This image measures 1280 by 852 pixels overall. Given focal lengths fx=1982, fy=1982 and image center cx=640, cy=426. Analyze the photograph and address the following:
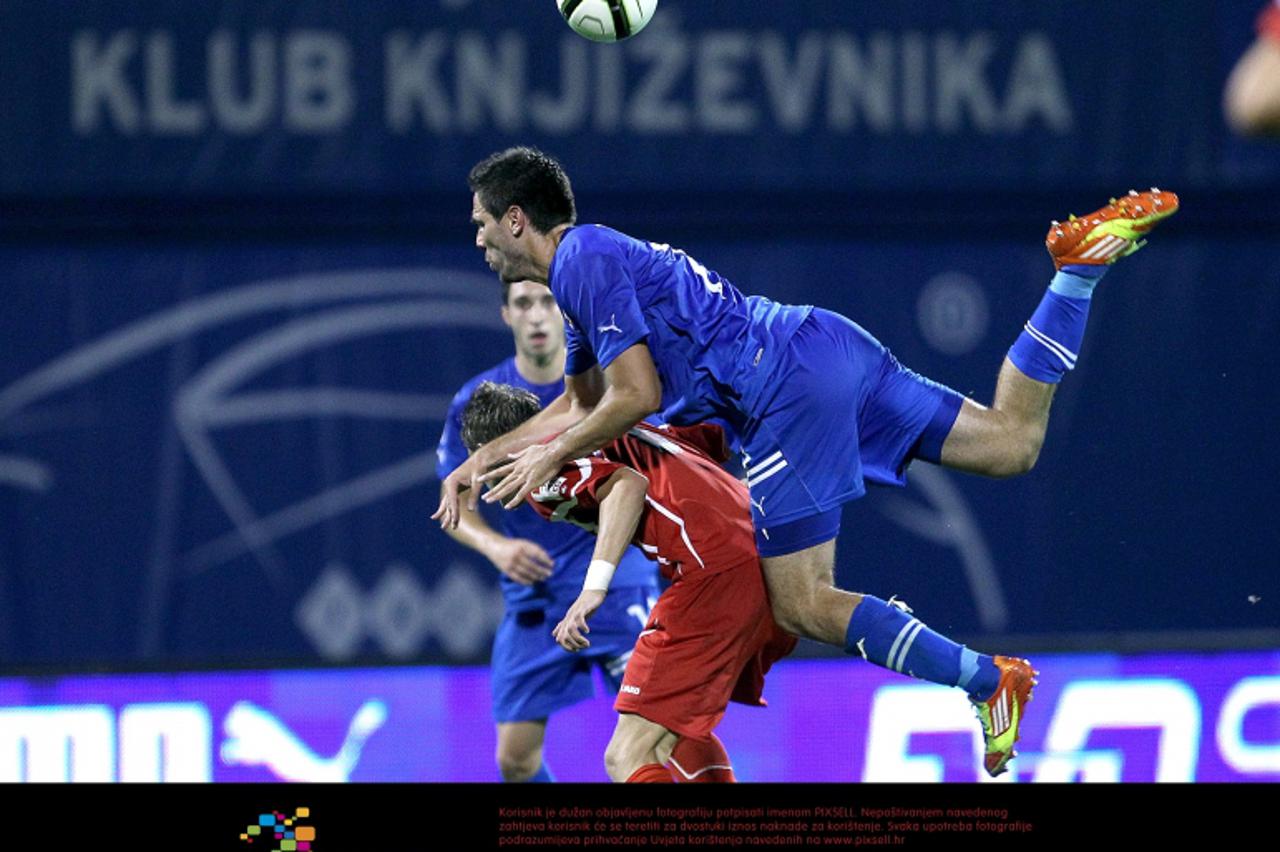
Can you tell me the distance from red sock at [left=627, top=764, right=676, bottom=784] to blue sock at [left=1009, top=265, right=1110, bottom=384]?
1.49 m

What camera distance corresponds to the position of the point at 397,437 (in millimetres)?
8867

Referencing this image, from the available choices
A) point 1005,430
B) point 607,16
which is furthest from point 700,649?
point 607,16

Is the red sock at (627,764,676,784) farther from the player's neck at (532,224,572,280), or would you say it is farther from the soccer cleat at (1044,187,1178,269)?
the soccer cleat at (1044,187,1178,269)

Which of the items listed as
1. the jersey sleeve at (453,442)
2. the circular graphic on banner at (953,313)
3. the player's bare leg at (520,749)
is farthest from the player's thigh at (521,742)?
the circular graphic on banner at (953,313)

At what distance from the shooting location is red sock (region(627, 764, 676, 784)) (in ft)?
17.0

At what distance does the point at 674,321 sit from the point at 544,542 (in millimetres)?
1916

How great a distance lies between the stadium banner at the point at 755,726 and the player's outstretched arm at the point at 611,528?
2.04m

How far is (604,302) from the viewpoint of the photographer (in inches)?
201

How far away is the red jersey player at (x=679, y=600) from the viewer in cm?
530

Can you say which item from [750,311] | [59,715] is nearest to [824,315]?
[750,311]

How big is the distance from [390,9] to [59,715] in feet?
11.6

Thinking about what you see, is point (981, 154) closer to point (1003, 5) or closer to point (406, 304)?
point (1003, 5)

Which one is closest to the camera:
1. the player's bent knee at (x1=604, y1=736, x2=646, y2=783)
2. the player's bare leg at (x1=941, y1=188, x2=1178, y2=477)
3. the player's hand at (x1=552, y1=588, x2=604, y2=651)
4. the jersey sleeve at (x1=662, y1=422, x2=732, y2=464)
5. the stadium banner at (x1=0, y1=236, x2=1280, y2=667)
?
the player's hand at (x1=552, y1=588, x2=604, y2=651)

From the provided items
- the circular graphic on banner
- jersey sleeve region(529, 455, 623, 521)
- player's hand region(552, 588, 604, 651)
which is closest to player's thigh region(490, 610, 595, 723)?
jersey sleeve region(529, 455, 623, 521)
